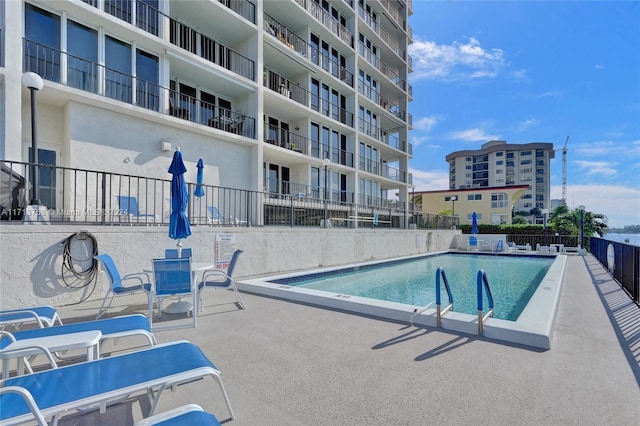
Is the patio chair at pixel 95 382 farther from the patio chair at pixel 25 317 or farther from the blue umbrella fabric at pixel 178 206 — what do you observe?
the blue umbrella fabric at pixel 178 206

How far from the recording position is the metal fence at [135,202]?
6.26 meters

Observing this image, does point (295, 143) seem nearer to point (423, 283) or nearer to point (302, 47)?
point (302, 47)

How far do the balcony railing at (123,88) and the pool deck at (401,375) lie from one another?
25.3 ft

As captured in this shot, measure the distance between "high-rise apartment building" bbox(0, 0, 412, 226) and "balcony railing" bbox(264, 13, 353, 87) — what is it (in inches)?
3.4

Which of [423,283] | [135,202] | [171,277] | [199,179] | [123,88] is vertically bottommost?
[423,283]

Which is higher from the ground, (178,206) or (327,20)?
(327,20)

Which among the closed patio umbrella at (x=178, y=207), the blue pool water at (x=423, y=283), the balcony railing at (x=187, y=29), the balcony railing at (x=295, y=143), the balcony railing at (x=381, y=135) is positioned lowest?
the blue pool water at (x=423, y=283)

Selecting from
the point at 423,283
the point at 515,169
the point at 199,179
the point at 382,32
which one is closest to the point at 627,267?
the point at 423,283

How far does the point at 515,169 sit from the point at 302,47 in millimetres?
79021

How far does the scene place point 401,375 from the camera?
2980 mm

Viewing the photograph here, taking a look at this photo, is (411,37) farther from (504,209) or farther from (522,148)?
(522,148)

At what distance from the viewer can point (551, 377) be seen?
2932mm

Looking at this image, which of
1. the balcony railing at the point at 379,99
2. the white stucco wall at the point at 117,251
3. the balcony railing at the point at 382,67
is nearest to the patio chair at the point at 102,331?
the white stucco wall at the point at 117,251

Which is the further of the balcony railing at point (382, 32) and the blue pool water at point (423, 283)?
the balcony railing at point (382, 32)
